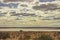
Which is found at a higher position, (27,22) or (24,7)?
(24,7)

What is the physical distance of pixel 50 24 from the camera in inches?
81.4

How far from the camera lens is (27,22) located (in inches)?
82.1

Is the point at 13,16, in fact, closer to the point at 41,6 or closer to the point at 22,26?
the point at 22,26

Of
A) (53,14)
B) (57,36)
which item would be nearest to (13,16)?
(53,14)

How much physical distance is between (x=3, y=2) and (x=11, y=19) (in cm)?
28

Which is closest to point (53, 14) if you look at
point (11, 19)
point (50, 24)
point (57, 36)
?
point (50, 24)

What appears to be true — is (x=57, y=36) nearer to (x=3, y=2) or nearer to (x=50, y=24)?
(x=50, y=24)

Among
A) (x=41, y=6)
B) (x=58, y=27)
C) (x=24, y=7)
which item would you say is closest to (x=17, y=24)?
(x=24, y=7)

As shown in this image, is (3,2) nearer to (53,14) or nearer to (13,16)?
(13,16)

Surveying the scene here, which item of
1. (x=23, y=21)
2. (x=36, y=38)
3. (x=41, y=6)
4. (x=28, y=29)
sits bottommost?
(x=36, y=38)

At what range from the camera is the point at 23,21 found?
2.09 m

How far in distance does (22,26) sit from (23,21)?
80 millimetres

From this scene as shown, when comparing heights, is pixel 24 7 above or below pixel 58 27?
above

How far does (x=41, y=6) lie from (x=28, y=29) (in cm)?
40
